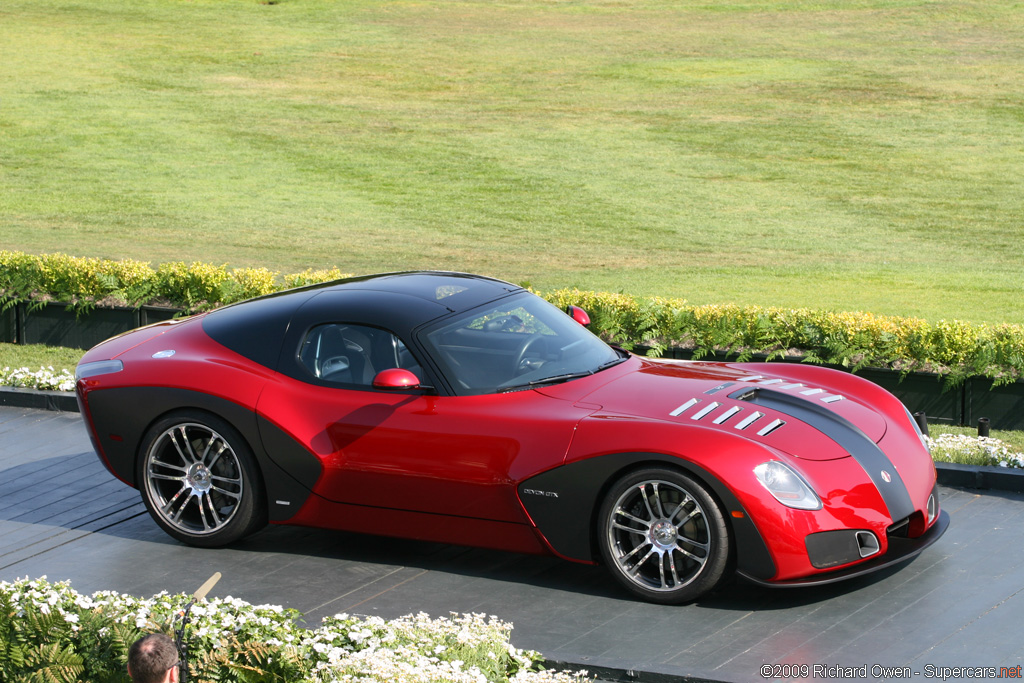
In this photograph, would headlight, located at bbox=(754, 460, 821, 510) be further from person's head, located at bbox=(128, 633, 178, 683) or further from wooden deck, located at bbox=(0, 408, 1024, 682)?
person's head, located at bbox=(128, 633, 178, 683)

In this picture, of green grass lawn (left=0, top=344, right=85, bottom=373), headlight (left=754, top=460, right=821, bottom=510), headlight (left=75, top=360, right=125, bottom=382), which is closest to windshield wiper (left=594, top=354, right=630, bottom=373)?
headlight (left=754, top=460, right=821, bottom=510)

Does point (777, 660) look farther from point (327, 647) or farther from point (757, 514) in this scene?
point (327, 647)

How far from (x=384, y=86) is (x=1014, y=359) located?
93.3 feet

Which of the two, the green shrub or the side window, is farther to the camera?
the green shrub

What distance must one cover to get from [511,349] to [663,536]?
1.62 m

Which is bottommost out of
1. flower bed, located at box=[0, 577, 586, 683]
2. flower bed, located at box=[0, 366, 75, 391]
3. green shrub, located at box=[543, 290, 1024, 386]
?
flower bed, located at box=[0, 577, 586, 683]

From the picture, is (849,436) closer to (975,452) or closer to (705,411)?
(705,411)

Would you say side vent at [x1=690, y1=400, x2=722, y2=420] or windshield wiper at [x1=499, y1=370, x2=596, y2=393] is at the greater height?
windshield wiper at [x1=499, y1=370, x2=596, y2=393]

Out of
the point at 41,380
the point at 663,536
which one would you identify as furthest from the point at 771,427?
the point at 41,380

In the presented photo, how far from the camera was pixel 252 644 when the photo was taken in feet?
18.6

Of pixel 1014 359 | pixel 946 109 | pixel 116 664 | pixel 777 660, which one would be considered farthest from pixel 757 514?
pixel 946 109

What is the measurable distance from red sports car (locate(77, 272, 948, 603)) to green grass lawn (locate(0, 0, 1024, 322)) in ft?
30.6

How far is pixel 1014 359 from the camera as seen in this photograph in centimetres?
1085

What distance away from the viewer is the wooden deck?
5902mm
